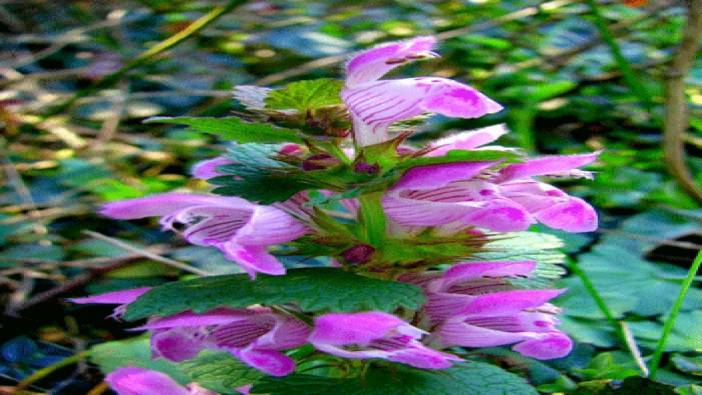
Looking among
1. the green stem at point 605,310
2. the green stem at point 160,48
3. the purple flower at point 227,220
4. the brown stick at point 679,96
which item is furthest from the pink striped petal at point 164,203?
the green stem at point 160,48

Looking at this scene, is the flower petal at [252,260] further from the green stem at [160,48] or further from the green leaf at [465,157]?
the green stem at [160,48]

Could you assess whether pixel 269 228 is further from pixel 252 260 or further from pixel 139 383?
pixel 139 383

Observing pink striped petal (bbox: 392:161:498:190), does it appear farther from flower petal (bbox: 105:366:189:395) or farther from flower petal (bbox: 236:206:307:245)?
flower petal (bbox: 105:366:189:395)

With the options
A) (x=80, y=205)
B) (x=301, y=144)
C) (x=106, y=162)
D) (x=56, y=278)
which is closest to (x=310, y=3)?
(x=106, y=162)

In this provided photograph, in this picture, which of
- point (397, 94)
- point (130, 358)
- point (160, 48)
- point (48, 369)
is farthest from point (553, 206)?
point (160, 48)

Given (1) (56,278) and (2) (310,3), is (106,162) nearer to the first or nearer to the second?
(1) (56,278)
